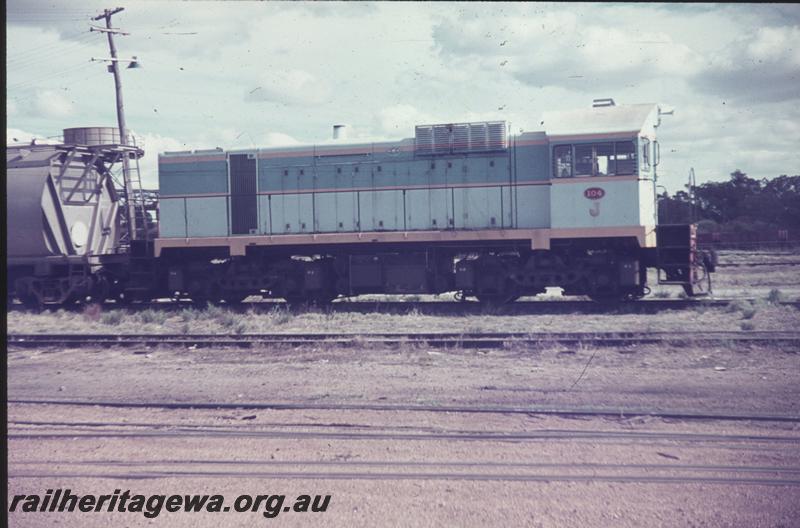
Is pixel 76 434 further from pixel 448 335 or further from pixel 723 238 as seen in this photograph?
pixel 723 238

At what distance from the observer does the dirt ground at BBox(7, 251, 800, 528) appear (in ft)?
15.9

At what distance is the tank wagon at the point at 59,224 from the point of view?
55.6ft

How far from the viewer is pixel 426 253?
1584 cm

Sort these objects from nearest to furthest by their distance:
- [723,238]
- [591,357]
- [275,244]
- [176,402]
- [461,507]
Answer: [461,507]
[176,402]
[591,357]
[275,244]
[723,238]

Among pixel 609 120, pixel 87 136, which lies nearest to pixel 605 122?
pixel 609 120

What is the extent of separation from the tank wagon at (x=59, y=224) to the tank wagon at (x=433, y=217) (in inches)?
62.6

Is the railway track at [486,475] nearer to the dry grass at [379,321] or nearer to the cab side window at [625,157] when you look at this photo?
the dry grass at [379,321]

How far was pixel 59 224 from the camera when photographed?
56.6 ft

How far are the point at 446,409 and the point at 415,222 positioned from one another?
9.19m

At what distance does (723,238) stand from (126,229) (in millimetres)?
26045

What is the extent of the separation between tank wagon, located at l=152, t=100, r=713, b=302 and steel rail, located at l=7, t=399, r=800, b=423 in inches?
327

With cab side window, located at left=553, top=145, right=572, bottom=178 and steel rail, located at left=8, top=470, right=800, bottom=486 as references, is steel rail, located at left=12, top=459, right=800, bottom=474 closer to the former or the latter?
steel rail, located at left=8, top=470, right=800, bottom=486

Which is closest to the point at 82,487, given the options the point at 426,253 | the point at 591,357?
the point at 591,357

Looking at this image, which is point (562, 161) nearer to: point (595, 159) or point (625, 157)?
point (595, 159)
